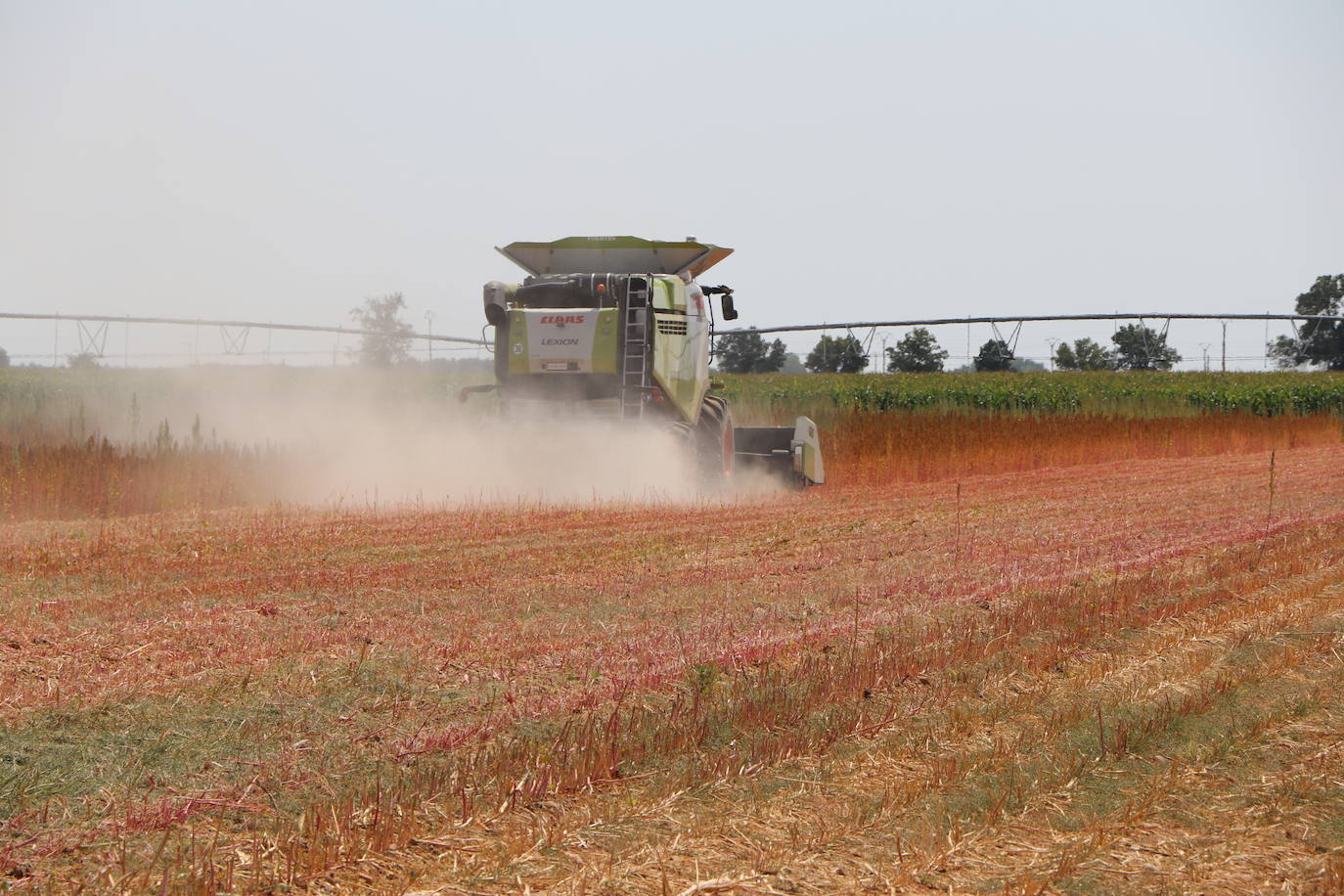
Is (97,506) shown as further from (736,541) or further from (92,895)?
(92,895)

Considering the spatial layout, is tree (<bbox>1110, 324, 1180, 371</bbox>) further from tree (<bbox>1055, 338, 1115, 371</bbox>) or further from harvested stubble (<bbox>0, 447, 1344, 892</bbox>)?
harvested stubble (<bbox>0, 447, 1344, 892</bbox>)

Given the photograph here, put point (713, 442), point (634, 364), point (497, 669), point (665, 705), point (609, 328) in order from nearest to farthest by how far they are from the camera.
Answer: point (665, 705) < point (497, 669) < point (609, 328) < point (634, 364) < point (713, 442)

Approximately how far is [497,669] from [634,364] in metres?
8.29

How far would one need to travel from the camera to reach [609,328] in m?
13.6

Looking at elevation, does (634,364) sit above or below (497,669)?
above

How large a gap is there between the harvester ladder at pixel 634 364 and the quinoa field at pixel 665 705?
2.41m

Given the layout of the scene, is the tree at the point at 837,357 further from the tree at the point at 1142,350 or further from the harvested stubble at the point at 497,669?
the harvested stubble at the point at 497,669

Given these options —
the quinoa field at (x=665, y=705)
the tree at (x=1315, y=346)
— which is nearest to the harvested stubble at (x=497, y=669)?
the quinoa field at (x=665, y=705)

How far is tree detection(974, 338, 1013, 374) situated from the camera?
46.1 meters

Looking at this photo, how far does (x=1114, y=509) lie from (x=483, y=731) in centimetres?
975

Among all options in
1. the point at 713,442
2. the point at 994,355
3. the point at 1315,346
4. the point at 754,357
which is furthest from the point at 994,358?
the point at 713,442

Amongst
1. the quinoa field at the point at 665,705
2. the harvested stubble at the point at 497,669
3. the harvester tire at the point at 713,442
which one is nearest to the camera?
the quinoa field at the point at 665,705

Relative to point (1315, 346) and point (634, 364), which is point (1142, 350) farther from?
point (634, 364)

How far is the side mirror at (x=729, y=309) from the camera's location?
14.8 m
